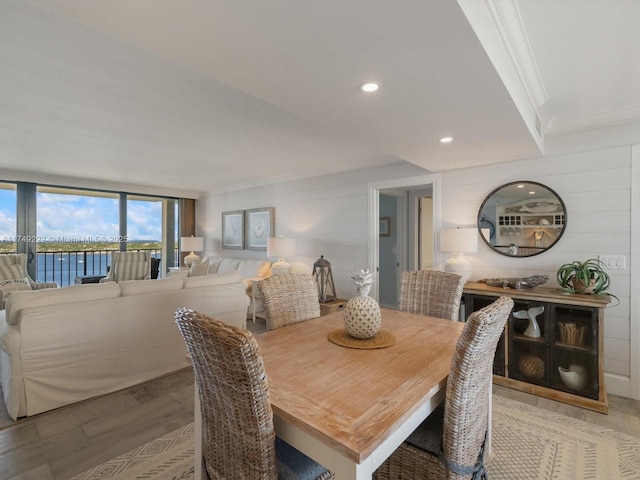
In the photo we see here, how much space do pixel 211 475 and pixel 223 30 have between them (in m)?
1.73

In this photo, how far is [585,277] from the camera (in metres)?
2.62

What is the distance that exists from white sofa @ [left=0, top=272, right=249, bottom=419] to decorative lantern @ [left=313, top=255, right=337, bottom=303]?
1.69 metres

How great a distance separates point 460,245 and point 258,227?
3861mm

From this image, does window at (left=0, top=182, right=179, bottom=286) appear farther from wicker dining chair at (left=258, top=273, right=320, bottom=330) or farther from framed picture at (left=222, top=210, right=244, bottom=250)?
wicker dining chair at (left=258, top=273, right=320, bottom=330)

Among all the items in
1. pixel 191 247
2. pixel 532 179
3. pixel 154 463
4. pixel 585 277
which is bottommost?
pixel 154 463

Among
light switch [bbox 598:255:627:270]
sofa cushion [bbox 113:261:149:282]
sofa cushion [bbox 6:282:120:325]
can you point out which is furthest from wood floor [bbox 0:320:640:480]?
sofa cushion [bbox 113:261:149:282]

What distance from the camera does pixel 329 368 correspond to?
53.9 inches

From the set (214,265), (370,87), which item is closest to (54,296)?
(370,87)

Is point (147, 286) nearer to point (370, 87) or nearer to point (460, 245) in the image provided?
point (370, 87)

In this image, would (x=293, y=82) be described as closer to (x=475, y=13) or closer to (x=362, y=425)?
(x=475, y=13)

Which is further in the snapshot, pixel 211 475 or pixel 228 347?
pixel 211 475

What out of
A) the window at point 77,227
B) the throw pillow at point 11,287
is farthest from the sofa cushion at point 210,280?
the window at point 77,227

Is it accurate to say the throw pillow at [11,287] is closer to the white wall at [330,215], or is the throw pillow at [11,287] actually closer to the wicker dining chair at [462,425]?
the white wall at [330,215]

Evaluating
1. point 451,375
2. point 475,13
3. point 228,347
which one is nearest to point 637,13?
point 475,13
